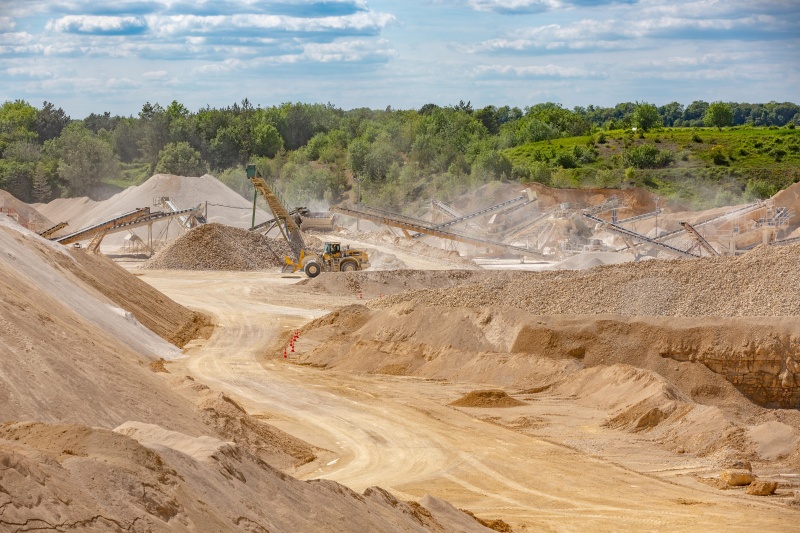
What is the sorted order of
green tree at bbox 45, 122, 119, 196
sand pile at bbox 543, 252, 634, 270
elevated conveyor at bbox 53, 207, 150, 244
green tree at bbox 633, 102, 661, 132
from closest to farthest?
sand pile at bbox 543, 252, 634, 270 → elevated conveyor at bbox 53, 207, 150, 244 → green tree at bbox 45, 122, 119, 196 → green tree at bbox 633, 102, 661, 132

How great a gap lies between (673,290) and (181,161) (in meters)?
81.2

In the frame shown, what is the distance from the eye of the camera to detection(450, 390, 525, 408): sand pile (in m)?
23.5

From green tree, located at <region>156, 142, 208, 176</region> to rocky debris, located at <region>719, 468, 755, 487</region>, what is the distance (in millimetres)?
87359

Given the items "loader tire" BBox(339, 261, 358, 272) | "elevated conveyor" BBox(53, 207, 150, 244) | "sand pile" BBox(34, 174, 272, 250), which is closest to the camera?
"loader tire" BBox(339, 261, 358, 272)

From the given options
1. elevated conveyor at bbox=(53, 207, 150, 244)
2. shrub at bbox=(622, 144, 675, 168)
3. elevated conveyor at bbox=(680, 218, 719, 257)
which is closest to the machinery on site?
elevated conveyor at bbox=(53, 207, 150, 244)

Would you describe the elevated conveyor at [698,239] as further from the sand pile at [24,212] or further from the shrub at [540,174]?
the sand pile at [24,212]

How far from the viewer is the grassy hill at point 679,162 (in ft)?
281

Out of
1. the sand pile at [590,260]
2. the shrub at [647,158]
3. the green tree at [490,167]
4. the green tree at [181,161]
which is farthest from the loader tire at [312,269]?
the green tree at [181,161]

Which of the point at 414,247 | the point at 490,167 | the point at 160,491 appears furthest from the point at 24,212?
the point at 160,491

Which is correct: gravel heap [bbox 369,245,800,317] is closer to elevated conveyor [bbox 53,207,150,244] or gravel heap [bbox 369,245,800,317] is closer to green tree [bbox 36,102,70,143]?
elevated conveyor [bbox 53,207,150,244]

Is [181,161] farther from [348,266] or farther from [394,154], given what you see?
[348,266]

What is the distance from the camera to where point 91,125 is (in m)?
141

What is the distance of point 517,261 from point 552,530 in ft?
132

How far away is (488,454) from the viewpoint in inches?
766
